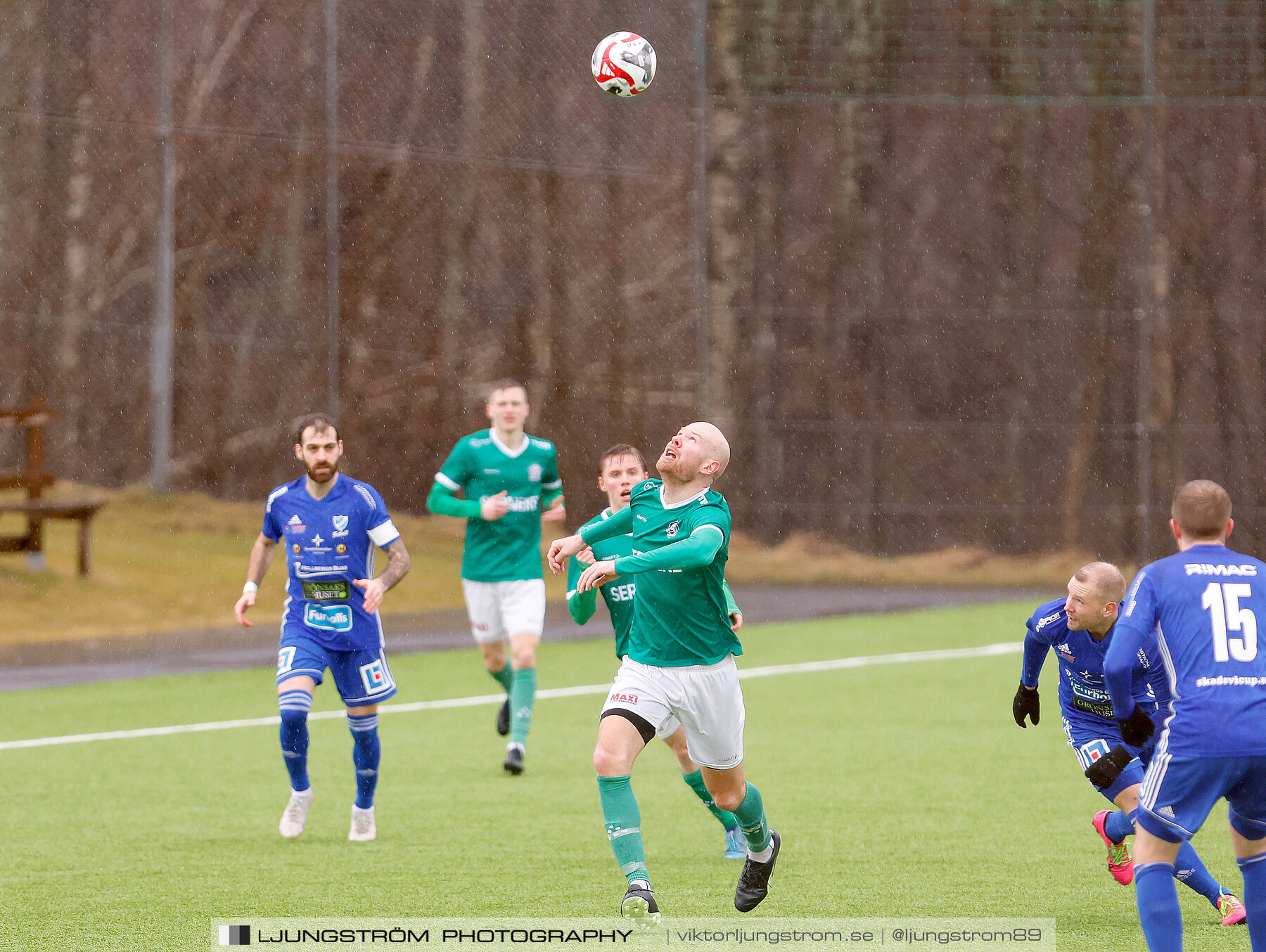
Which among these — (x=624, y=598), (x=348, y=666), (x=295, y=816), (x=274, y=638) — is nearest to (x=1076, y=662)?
(x=624, y=598)

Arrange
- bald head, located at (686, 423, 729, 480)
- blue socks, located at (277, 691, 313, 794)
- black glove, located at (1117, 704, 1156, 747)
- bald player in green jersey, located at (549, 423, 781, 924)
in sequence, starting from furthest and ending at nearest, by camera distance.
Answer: blue socks, located at (277, 691, 313, 794) → bald head, located at (686, 423, 729, 480) → bald player in green jersey, located at (549, 423, 781, 924) → black glove, located at (1117, 704, 1156, 747)

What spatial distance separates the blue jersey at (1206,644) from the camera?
460 centimetres

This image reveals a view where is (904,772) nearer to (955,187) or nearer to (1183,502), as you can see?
(1183,502)

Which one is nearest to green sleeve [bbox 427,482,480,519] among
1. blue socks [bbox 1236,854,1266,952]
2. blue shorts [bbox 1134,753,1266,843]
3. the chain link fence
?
blue shorts [bbox 1134,753,1266,843]

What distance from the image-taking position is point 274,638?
15.8 m

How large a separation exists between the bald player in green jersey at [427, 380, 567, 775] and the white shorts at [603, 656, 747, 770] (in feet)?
13.9

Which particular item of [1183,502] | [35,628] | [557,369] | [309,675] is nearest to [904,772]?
[309,675]

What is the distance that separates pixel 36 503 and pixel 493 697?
19.7 feet

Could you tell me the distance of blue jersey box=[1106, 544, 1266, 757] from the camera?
460 cm

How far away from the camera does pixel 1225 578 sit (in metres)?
4.71

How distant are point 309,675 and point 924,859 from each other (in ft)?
9.49

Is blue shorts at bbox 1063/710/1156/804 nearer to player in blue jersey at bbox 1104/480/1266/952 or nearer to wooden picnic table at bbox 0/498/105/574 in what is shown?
player in blue jersey at bbox 1104/480/1266/952

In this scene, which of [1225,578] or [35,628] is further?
[35,628]

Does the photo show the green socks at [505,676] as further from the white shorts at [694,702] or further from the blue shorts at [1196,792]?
the blue shorts at [1196,792]
